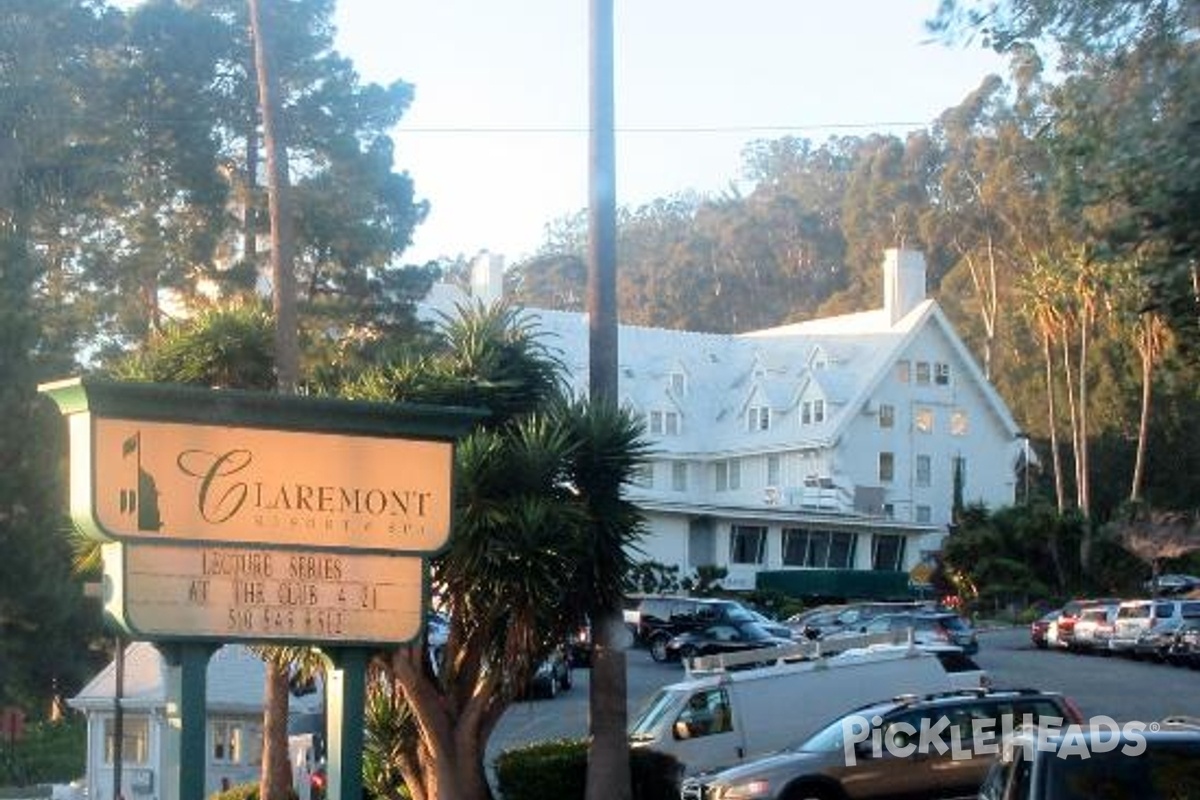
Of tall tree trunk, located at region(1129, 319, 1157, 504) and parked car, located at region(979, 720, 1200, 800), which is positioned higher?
tall tree trunk, located at region(1129, 319, 1157, 504)

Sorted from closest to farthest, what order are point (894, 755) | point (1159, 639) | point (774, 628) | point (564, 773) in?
point (894, 755), point (564, 773), point (774, 628), point (1159, 639)

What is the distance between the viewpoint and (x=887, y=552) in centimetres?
7444

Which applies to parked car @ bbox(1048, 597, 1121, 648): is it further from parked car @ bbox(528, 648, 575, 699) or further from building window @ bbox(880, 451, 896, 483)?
building window @ bbox(880, 451, 896, 483)

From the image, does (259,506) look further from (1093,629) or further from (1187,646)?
(1093,629)

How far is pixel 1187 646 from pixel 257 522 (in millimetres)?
36617

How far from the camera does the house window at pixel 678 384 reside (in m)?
77.1

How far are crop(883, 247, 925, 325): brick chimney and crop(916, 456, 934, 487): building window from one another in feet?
17.3

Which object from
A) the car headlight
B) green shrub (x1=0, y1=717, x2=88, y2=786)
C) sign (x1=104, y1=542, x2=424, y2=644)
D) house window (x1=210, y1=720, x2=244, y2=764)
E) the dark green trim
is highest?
the dark green trim


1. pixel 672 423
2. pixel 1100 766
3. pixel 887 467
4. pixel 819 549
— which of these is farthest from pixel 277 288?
pixel 887 467

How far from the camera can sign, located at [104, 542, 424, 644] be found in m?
13.9

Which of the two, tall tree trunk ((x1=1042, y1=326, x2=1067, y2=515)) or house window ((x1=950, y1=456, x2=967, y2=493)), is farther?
house window ((x1=950, y1=456, x2=967, y2=493))

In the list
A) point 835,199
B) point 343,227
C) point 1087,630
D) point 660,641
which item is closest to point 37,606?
point 343,227

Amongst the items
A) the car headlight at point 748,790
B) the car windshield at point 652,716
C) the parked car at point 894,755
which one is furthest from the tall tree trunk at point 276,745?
the car headlight at point 748,790

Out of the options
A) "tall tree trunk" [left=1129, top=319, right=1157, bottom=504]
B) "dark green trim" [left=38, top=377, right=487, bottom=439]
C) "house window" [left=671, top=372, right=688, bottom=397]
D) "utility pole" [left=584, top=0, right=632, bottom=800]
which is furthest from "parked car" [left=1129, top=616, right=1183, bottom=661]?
"dark green trim" [left=38, top=377, right=487, bottom=439]
